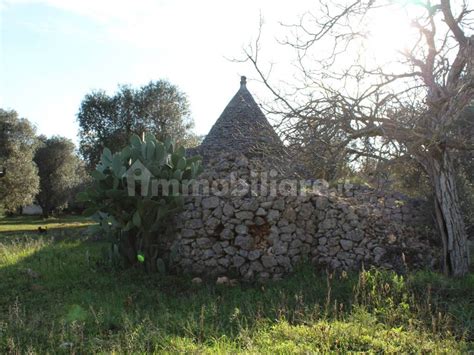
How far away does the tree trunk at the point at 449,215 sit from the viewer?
6.60 m

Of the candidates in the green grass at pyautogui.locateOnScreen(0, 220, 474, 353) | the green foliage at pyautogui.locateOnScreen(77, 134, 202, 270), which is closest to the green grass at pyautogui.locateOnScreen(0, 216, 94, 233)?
the green foliage at pyautogui.locateOnScreen(77, 134, 202, 270)

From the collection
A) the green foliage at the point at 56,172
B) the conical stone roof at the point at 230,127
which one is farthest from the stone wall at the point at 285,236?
the green foliage at the point at 56,172

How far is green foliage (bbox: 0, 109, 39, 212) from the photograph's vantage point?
24.8m

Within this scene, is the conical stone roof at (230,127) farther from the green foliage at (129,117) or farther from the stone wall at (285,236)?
the green foliage at (129,117)

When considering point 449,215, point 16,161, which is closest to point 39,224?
point 16,161

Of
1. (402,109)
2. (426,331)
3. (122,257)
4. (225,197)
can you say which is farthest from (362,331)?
(122,257)

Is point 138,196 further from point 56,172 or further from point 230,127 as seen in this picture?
point 56,172

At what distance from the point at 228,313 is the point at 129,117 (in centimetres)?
2113

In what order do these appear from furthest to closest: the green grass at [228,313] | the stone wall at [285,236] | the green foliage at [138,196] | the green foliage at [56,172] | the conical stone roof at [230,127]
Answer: the green foliage at [56,172] < the conical stone roof at [230,127] < the green foliage at [138,196] < the stone wall at [285,236] < the green grass at [228,313]

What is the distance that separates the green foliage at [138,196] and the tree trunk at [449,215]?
162 inches

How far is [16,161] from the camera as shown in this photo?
83.5 ft

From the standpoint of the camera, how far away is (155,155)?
8.02 meters

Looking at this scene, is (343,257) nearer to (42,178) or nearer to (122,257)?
(122,257)

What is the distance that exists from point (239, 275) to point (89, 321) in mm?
2890
